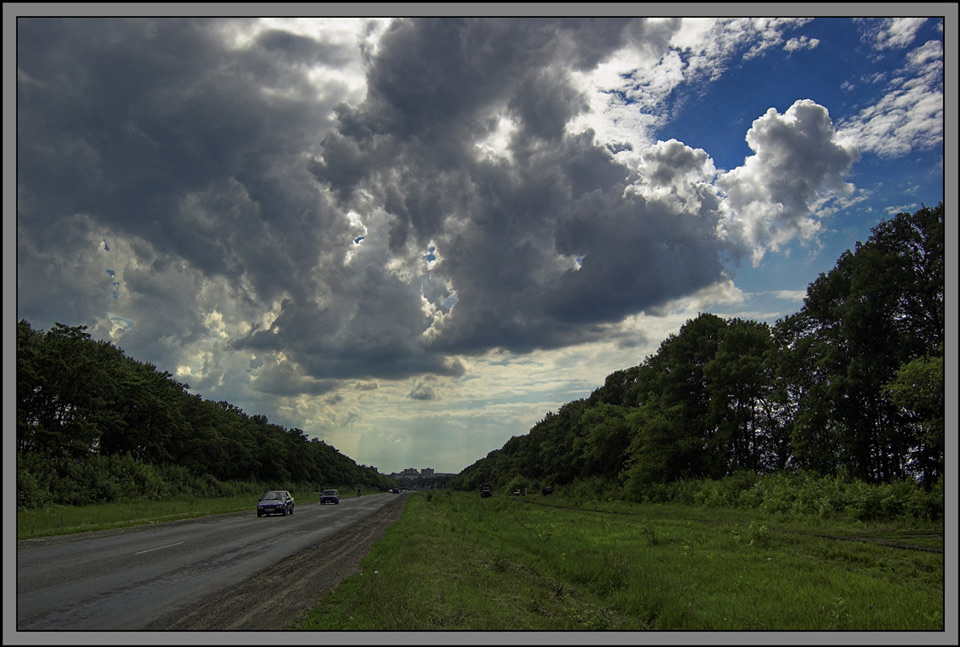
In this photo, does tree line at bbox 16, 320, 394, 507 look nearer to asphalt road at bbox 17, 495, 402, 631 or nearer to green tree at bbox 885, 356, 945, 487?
asphalt road at bbox 17, 495, 402, 631

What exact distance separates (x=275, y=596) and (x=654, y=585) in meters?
7.65

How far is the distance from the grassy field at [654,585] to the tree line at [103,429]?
3167 centimetres

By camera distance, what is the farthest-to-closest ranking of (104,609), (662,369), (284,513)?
(662,369), (284,513), (104,609)

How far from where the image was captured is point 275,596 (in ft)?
35.2

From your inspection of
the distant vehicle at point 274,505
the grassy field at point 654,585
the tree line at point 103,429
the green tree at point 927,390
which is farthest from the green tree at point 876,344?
the tree line at point 103,429

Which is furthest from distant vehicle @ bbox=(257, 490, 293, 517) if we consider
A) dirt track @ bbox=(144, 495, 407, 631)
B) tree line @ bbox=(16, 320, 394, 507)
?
dirt track @ bbox=(144, 495, 407, 631)

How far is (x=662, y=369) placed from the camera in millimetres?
62062

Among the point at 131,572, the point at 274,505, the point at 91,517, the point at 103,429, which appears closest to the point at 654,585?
the point at 131,572

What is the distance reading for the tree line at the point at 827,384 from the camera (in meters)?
31.2

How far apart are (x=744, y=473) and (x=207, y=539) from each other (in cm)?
3471

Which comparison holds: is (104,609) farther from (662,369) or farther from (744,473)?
(662,369)

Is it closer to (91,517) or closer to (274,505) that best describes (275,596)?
(91,517)

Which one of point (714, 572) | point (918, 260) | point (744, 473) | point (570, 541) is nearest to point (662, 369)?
point (744, 473)

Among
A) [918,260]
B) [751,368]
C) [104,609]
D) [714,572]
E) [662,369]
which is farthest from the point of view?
[662,369]
